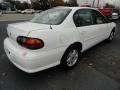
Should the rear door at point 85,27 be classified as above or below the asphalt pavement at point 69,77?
above

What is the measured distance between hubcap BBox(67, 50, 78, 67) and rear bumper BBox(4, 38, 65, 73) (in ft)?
1.57

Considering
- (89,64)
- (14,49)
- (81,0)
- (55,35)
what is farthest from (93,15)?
(81,0)

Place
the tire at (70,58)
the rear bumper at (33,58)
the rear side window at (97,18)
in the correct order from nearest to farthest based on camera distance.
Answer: the rear bumper at (33,58), the tire at (70,58), the rear side window at (97,18)

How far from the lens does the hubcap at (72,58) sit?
3723mm

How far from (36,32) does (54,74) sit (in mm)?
1244

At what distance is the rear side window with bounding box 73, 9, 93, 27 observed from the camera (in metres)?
3.86

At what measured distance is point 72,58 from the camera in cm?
385

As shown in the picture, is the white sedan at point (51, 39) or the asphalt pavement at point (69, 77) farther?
the asphalt pavement at point (69, 77)

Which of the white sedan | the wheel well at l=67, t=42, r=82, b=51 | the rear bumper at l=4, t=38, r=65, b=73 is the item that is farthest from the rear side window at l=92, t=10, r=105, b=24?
the rear bumper at l=4, t=38, r=65, b=73

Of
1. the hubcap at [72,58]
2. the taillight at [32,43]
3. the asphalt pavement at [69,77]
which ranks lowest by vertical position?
the asphalt pavement at [69,77]

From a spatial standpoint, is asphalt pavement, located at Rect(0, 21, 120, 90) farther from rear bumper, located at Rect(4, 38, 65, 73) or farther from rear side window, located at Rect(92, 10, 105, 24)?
rear side window, located at Rect(92, 10, 105, 24)

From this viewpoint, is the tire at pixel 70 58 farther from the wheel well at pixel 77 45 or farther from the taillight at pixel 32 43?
the taillight at pixel 32 43

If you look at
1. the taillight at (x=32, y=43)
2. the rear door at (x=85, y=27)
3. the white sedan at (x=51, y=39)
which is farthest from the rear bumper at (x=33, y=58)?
the rear door at (x=85, y=27)

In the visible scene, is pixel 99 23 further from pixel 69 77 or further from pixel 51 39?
pixel 51 39
